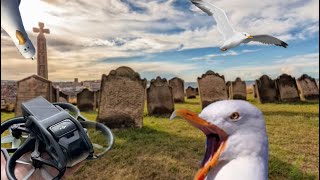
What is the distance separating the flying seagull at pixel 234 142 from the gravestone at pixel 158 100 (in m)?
3.91

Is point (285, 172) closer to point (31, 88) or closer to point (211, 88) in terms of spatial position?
point (31, 88)

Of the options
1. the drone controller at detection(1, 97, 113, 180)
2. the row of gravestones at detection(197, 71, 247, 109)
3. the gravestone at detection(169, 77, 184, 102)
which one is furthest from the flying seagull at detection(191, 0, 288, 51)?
the gravestone at detection(169, 77, 184, 102)

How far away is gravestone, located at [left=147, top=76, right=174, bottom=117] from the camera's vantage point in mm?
4426

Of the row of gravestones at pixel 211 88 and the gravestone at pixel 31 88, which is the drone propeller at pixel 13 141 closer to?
the gravestone at pixel 31 88

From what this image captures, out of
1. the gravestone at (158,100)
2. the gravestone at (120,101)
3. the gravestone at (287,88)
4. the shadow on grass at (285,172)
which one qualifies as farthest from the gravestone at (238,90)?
the shadow on grass at (285,172)

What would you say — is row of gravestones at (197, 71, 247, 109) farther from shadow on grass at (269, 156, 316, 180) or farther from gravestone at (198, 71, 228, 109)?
shadow on grass at (269, 156, 316, 180)

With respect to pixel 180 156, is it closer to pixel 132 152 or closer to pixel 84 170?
pixel 132 152

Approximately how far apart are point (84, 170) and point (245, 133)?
1.69 m

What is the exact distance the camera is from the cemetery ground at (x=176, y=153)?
1.99 m

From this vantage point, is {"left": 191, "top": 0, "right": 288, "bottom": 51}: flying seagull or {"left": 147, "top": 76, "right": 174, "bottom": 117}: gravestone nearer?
{"left": 191, "top": 0, "right": 288, "bottom": 51}: flying seagull

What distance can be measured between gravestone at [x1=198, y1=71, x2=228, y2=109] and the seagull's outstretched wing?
12.9 feet

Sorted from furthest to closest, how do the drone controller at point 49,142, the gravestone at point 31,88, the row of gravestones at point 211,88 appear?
the row of gravestones at point 211,88 < the gravestone at point 31,88 < the drone controller at point 49,142

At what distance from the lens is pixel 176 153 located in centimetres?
232

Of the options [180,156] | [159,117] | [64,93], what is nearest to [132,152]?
[180,156]
